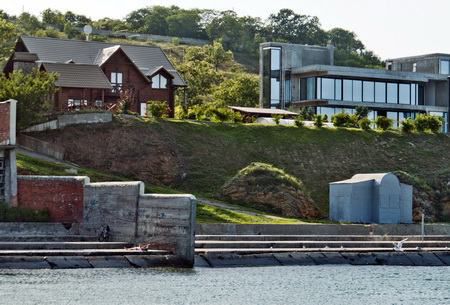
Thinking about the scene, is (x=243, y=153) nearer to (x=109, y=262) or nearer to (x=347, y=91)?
(x=347, y=91)

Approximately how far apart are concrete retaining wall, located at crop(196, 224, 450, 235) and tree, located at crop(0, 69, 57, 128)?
19.1m

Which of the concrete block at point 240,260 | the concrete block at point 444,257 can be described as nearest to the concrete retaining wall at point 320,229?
the concrete block at point 444,257

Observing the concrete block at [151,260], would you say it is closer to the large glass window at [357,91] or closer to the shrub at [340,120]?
the shrub at [340,120]

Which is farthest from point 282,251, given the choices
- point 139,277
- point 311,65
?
point 311,65

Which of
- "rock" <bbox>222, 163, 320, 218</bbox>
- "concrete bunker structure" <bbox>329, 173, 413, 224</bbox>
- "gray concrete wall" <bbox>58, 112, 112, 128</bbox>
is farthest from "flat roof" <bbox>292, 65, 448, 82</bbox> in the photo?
"concrete bunker structure" <bbox>329, 173, 413, 224</bbox>

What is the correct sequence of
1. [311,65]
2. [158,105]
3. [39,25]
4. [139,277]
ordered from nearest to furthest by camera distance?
[139,277] < [158,105] < [311,65] < [39,25]

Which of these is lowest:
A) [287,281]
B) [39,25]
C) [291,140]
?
[287,281]

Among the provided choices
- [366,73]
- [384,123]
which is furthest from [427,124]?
[366,73]

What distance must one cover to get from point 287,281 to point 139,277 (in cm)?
678

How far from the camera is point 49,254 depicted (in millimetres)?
50156

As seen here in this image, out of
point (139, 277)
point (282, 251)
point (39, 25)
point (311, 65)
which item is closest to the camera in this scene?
point (139, 277)

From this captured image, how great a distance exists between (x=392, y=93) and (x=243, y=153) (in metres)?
35.9

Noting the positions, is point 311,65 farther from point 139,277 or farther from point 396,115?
point 139,277

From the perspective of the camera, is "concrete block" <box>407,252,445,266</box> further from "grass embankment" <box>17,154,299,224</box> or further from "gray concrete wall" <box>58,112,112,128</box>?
"gray concrete wall" <box>58,112,112,128</box>
